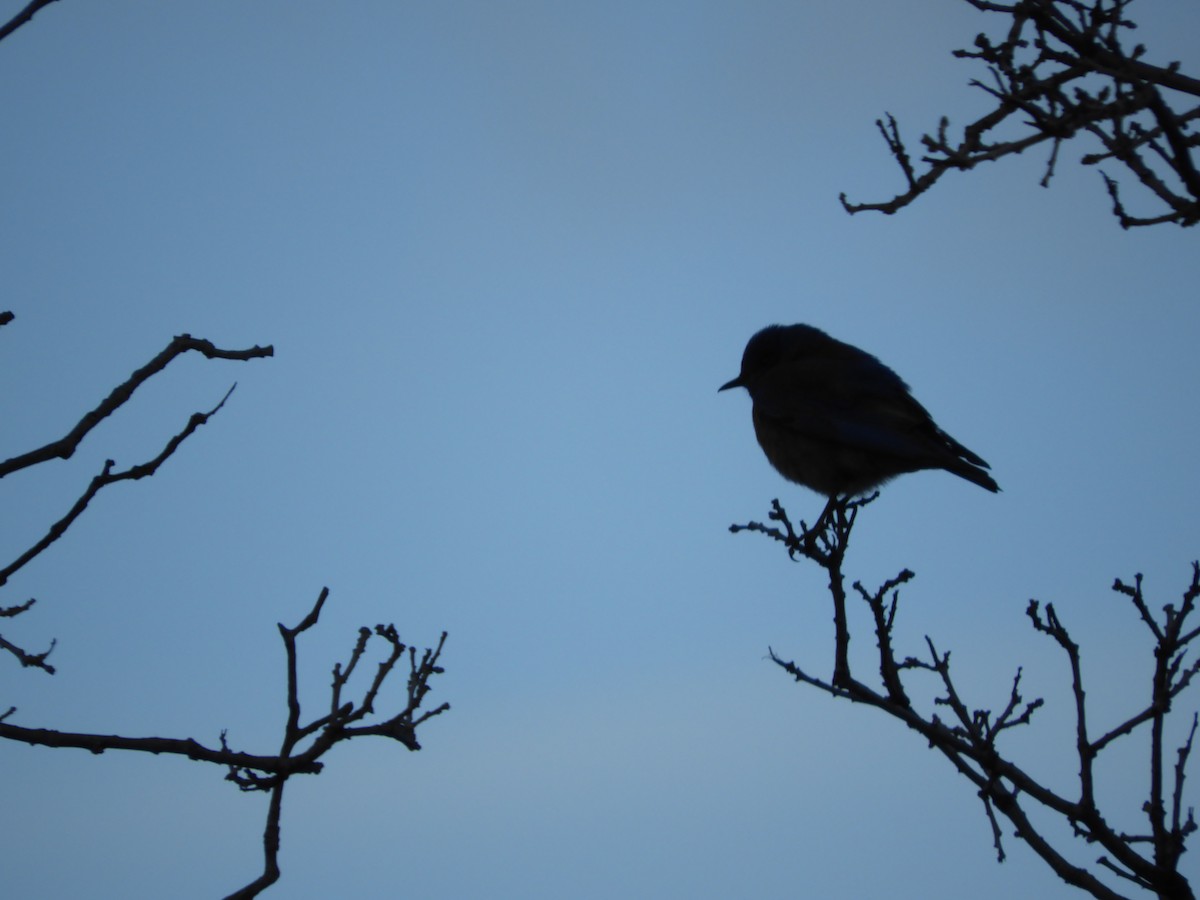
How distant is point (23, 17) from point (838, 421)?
18.7 ft

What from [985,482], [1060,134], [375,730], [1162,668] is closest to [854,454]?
[985,482]

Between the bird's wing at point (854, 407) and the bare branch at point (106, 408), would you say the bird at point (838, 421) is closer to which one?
the bird's wing at point (854, 407)

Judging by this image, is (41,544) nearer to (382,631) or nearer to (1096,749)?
(382,631)

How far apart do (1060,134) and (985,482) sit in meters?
3.40

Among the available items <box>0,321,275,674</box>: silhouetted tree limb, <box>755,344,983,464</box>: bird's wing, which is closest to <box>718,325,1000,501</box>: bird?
<box>755,344,983,464</box>: bird's wing

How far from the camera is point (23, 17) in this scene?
228 cm

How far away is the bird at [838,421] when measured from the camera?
6738 millimetres

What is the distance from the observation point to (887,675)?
433 centimetres

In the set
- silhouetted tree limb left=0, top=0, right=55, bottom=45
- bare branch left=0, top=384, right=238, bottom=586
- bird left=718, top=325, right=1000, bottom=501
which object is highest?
bird left=718, top=325, right=1000, bottom=501

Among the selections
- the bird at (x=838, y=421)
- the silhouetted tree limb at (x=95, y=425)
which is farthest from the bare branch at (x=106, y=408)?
the bird at (x=838, y=421)

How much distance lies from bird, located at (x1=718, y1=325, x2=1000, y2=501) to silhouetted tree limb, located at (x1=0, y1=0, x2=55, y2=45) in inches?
203

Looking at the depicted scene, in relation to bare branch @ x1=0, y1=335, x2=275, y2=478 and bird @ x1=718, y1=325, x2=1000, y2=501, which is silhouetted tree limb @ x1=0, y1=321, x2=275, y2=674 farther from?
bird @ x1=718, y1=325, x2=1000, y2=501

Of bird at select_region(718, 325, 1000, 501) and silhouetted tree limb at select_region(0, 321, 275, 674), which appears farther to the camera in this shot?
bird at select_region(718, 325, 1000, 501)

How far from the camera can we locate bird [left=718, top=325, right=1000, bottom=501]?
6.74m
